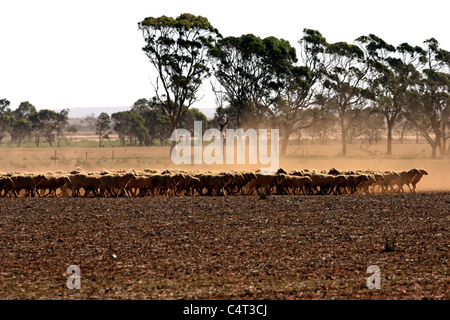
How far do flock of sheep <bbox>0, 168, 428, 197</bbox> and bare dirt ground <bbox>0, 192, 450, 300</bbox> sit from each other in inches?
152

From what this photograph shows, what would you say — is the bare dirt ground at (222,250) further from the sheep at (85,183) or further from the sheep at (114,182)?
the sheep at (85,183)

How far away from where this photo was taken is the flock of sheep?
30.7 m

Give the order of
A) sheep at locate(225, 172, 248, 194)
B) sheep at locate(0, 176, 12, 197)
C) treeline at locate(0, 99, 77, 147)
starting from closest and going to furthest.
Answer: sheep at locate(0, 176, 12, 197)
sheep at locate(225, 172, 248, 194)
treeline at locate(0, 99, 77, 147)

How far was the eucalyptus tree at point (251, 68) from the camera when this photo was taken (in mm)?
76812

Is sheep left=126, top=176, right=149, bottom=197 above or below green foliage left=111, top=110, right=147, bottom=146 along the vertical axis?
below

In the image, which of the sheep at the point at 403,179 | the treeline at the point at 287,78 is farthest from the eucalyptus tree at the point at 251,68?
the sheep at the point at 403,179

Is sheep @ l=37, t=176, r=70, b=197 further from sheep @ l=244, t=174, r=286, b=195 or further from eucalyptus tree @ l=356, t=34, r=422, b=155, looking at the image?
eucalyptus tree @ l=356, t=34, r=422, b=155

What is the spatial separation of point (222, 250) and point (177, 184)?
1595 cm

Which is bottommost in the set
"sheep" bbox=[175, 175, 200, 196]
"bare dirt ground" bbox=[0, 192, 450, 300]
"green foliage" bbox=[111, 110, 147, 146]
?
"bare dirt ground" bbox=[0, 192, 450, 300]

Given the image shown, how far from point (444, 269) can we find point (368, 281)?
2186 mm

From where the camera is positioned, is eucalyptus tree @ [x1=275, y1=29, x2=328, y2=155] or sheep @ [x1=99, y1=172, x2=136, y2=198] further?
eucalyptus tree @ [x1=275, y1=29, x2=328, y2=155]

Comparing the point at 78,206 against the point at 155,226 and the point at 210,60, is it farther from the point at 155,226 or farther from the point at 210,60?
the point at 210,60

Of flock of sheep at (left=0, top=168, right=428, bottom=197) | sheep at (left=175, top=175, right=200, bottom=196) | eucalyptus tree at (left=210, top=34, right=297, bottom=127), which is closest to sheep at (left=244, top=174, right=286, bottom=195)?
Answer: flock of sheep at (left=0, top=168, right=428, bottom=197)

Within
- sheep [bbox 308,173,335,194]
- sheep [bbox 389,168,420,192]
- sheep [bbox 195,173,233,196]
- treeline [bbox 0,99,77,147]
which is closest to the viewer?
sheep [bbox 195,173,233,196]
